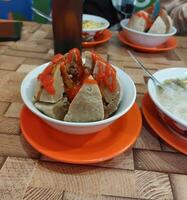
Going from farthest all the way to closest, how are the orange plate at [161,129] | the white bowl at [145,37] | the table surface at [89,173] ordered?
the white bowl at [145,37] < the orange plate at [161,129] < the table surface at [89,173]

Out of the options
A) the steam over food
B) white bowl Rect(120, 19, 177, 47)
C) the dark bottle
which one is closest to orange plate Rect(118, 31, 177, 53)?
white bowl Rect(120, 19, 177, 47)

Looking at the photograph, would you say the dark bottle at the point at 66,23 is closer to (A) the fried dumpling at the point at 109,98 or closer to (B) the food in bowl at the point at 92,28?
(B) the food in bowl at the point at 92,28

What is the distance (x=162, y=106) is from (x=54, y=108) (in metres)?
0.25

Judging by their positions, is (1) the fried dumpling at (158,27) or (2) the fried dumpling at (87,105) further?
(1) the fried dumpling at (158,27)

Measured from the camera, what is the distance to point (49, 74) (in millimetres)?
542

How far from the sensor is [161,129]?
2.02 ft

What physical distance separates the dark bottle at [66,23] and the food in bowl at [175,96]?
380mm

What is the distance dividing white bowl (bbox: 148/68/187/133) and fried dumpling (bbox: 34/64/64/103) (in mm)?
216

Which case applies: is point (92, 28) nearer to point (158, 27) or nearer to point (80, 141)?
point (158, 27)

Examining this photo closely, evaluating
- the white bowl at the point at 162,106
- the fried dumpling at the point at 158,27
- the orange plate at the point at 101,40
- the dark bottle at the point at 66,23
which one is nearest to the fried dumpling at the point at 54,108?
the white bowl at the point at 162,106

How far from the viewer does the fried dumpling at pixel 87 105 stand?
501mm

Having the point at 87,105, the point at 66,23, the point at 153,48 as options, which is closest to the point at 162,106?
the point at 87,105

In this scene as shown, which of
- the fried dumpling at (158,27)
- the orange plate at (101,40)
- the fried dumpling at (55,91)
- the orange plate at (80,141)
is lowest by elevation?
the orange plate at (101,40)

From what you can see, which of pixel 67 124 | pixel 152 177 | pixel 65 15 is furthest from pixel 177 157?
pixel 65 15
